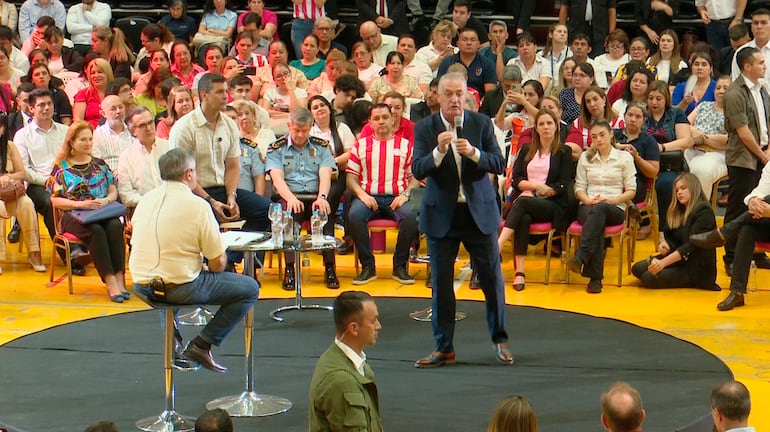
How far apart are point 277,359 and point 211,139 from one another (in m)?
1.78

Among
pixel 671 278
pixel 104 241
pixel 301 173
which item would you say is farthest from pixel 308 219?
pixel 671 278

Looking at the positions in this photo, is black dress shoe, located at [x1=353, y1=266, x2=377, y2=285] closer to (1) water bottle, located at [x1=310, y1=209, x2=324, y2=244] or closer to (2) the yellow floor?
(2) the yellow floor

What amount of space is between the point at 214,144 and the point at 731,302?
3555mm

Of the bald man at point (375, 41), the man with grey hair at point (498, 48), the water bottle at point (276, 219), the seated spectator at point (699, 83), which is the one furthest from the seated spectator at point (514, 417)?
the bald man at point (375, 41)

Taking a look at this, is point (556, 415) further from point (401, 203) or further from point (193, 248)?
point (401, 203)

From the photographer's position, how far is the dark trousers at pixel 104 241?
8375 millimetres

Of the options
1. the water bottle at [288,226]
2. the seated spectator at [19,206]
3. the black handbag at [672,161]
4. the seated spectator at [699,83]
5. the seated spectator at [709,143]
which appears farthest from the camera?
the seated spectator at [699,83]

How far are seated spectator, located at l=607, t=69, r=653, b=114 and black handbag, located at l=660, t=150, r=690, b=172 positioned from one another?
61 cm

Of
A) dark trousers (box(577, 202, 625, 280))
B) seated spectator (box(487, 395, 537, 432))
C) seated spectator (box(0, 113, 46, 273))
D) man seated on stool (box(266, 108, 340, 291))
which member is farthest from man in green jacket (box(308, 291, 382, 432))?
seated spectator (box(0, 113, 46, 273))

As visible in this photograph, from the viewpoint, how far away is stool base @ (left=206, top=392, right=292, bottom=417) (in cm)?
556

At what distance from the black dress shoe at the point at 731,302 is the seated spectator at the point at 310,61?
509 centimetres

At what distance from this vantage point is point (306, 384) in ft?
19.9

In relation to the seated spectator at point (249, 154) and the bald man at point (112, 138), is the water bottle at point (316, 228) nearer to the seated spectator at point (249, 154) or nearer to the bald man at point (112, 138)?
the seated spectator at point (249, 154)

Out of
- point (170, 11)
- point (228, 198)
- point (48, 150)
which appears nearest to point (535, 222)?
point (228, 198)
